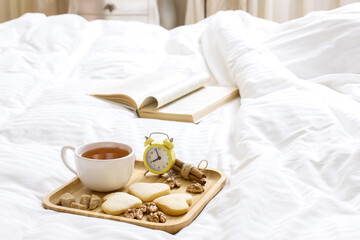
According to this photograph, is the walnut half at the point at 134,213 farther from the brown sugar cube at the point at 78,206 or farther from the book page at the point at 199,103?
the book page at the point at 199,103

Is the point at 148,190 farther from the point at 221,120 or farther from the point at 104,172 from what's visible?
the point at 221,120

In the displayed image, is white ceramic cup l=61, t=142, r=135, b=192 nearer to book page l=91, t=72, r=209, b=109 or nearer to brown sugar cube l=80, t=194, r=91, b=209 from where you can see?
brown sugar cube l=80, t=194, r=91, b=209

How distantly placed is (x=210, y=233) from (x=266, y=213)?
0.24ft

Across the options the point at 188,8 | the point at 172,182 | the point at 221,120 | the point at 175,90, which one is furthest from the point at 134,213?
the point at 188,8

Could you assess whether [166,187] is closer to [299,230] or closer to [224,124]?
[299,230]

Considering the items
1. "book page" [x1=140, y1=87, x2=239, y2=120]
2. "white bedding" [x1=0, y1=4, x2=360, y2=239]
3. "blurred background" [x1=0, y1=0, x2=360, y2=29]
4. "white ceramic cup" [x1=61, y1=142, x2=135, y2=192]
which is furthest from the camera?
"blurred background" [x1=0, y1=0, x2=360, y2=29]

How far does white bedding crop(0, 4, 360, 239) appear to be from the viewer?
57 centimetres

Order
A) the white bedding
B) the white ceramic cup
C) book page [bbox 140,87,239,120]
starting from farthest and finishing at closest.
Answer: book page [bbox 140,87,239,120], the white ceramic cup, the white bedding

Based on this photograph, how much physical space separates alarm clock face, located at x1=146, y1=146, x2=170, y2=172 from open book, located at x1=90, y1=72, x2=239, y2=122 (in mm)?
286

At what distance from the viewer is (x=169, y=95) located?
45.4 inches

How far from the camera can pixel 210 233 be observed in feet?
1.84

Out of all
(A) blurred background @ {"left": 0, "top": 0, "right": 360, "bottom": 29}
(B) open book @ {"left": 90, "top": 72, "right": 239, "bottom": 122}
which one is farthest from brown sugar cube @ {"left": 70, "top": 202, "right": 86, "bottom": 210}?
(A) blurred background @ {"left": 0, "top": 0, "right": 360, "bottom": 29}

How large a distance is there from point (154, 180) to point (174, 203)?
126mm

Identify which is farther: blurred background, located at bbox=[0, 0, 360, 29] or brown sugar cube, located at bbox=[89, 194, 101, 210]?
blurred background, located at bbox=[0, 0, 360, 29]
